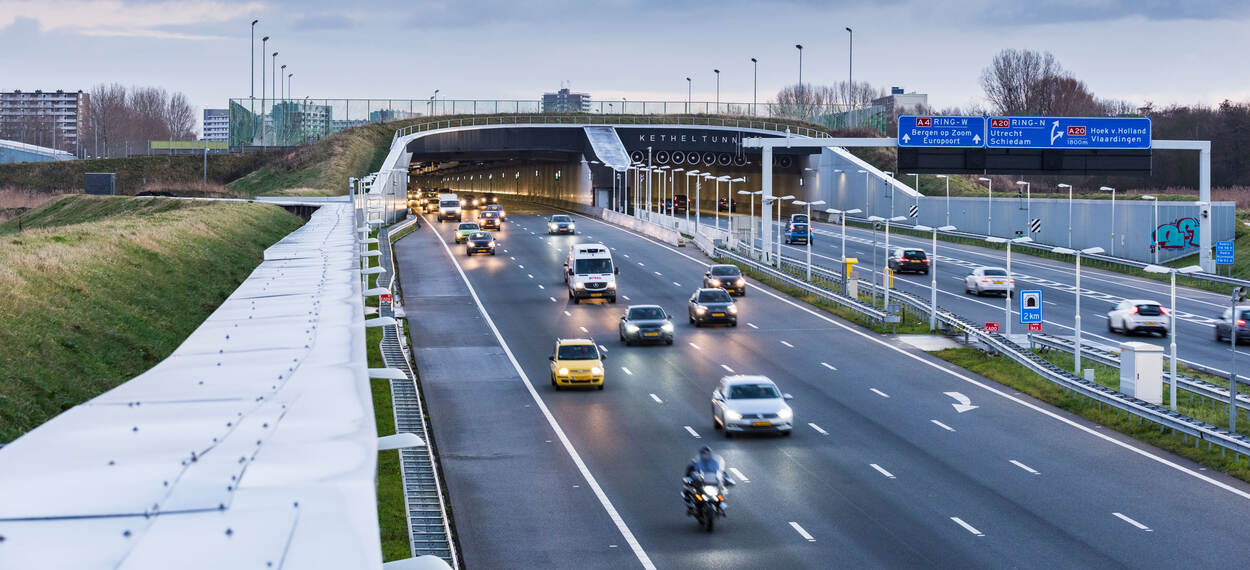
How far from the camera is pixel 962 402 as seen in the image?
38375 mm

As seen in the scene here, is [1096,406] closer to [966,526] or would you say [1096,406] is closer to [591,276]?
[966,526]

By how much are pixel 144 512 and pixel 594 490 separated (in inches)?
729

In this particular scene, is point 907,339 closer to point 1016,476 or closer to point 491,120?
point 1016,476

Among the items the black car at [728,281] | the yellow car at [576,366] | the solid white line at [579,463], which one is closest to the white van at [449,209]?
the black car at [728,281]

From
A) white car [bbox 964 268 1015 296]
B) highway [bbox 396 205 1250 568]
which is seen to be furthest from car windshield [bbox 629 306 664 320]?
white car [bbox 964 268 1015 296]

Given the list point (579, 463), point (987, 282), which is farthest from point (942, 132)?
point (579, 463)

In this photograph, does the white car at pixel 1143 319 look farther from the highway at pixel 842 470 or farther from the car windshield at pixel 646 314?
the car windshield at pixel 646 314

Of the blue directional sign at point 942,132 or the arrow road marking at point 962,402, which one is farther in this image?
the blue directional sign at point 942,132

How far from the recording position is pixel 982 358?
149 ft

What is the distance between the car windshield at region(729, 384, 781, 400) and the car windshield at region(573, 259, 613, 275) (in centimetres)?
2752

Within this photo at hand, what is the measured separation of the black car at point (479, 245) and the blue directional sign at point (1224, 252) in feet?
131

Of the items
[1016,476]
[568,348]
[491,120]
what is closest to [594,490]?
[1016,476]

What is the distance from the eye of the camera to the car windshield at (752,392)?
1329 inches

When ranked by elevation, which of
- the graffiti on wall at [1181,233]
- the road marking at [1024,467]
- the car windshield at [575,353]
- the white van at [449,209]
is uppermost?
the white van at [449,209]
